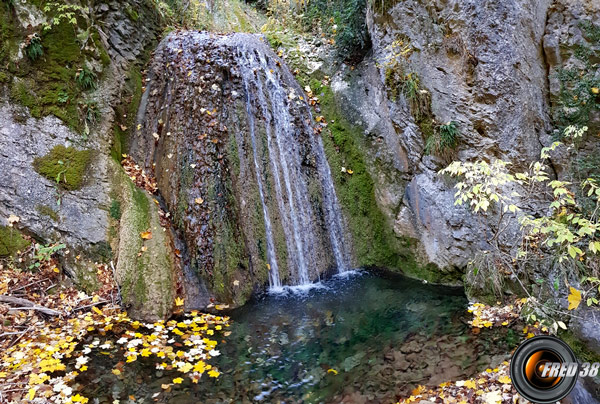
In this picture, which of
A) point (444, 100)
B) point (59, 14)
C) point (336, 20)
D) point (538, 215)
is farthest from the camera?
point (336, 20)

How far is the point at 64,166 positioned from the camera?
497 cm

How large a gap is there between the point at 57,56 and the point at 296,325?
5201mm

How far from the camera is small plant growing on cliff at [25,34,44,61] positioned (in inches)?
198

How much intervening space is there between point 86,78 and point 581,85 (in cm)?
680

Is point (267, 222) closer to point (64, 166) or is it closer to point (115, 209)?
point (115, 209)

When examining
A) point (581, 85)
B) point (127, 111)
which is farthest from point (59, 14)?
point (581, 85)

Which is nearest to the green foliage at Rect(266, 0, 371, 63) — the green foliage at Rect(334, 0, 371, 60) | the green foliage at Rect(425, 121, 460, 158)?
the green foliage at Rect(334, 0, 371, 60)

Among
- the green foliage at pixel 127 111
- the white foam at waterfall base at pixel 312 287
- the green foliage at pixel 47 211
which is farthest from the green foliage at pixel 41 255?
the white foam at waterfall base at pixel 312 287

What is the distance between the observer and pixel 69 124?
17.1ft

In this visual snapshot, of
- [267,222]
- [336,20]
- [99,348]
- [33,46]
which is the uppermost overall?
[336,20]

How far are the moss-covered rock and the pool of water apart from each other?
1973mm

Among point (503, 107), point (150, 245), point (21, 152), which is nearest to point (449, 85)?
point (503, 107)

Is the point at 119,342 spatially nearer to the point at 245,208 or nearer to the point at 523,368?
the point at 245,208

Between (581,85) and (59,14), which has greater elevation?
(59,14)
